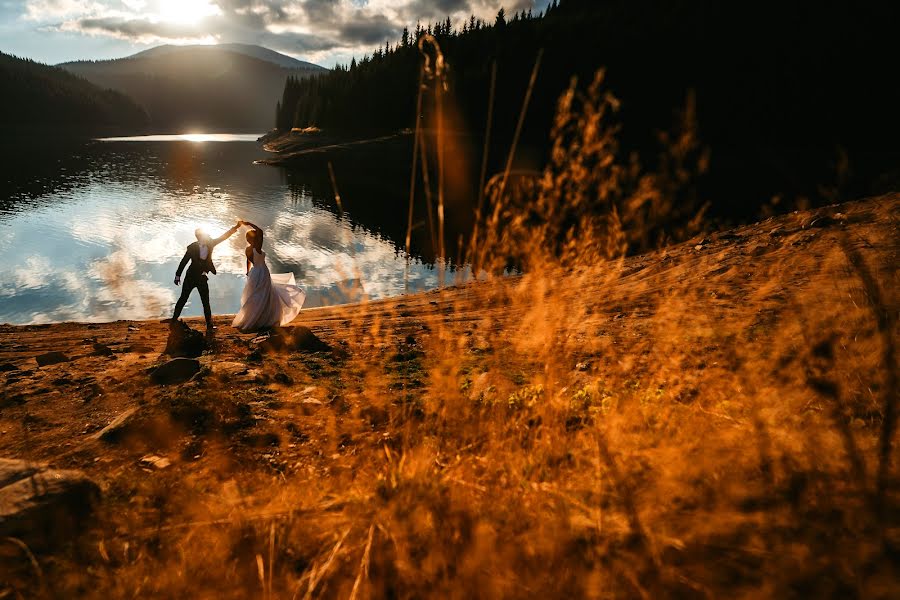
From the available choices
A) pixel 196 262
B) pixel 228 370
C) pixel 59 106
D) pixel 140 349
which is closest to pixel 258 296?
pixel 196 262

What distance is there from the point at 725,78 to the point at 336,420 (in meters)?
80.4

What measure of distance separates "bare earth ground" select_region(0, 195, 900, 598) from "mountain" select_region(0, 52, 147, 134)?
16494 cm

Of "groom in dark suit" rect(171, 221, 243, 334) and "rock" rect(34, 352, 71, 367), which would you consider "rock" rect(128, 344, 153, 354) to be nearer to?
"rock" rect(34, 352, 71, 367)

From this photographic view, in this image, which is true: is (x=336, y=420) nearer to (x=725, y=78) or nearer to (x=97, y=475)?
(x=97, y=475)

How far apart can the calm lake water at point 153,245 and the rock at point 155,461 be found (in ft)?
7.16

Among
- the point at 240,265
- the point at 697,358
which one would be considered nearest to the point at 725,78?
the point at 240,265

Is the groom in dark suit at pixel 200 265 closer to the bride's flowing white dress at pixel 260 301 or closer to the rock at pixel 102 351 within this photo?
the bride's flowing white dress at pixel 260 301

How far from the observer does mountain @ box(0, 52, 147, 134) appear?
425ft

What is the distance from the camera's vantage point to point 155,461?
3.11 m

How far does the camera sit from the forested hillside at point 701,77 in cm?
5356

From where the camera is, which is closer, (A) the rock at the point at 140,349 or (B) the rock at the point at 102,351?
(B) the rock at the point at 102,351

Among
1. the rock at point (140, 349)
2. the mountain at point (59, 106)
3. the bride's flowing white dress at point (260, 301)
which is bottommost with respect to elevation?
the rock at point (140, 349)

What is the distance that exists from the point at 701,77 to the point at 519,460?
80223 millimetres

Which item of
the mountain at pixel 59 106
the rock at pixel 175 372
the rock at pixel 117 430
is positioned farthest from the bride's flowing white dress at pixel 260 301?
the mountain at pixel 59 106
